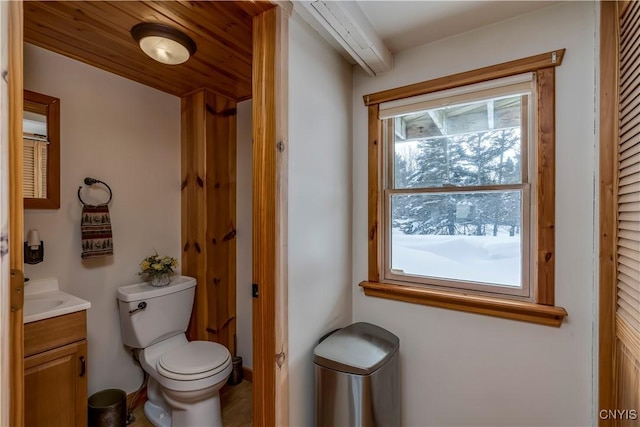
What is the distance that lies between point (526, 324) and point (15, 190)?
206cm

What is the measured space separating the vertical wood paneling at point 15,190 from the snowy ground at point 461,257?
1.73 meters

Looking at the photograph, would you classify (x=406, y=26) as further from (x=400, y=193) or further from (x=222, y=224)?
(x=222, y=224)

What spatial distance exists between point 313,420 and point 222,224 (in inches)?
60.4

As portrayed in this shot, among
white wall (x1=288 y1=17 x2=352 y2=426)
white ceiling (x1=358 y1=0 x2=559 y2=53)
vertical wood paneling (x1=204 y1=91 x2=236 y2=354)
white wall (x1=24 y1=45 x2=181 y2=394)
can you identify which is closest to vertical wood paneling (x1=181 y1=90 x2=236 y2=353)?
vertical wood paneling (x1=204 y1=91 x2=236 y2=354)

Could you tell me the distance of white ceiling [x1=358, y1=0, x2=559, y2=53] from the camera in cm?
143

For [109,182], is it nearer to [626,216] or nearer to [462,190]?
[462,190]

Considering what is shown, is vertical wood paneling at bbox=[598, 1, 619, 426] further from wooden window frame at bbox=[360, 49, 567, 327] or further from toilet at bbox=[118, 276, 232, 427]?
toilet at bbox=[118, 276, 232, 427]

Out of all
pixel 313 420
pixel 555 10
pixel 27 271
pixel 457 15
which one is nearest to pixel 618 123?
pixel 555 10

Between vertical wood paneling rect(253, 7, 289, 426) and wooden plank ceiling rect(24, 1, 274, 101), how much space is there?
16 cm

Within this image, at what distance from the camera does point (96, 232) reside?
1852 mm

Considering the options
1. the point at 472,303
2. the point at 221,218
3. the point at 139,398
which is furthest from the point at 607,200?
the point at 139,398

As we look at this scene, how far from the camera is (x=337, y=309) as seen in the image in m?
1.81

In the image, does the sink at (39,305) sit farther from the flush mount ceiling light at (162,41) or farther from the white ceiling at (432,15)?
the white ceiling at (432,15)

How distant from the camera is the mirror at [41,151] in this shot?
63.8 inches
